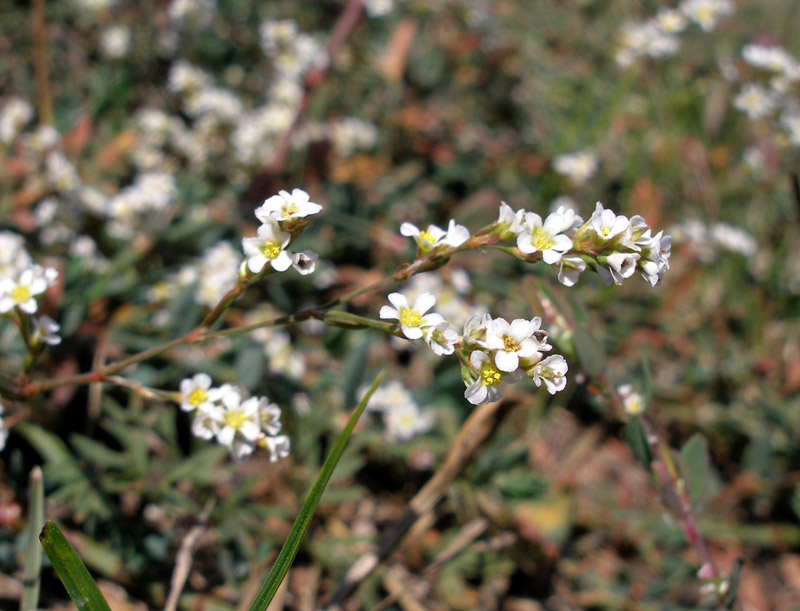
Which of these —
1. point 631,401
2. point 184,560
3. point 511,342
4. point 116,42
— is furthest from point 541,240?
point 116,42

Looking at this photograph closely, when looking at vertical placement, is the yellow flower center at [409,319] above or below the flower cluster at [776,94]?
above

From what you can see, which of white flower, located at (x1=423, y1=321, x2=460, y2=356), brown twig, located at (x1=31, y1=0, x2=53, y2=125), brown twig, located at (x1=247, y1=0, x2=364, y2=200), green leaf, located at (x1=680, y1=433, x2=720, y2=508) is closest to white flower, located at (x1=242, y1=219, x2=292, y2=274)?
white flower, located at (x1=423, y1=321, x2=460, y2=356)

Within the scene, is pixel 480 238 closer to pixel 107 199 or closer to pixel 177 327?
pixel 177 327

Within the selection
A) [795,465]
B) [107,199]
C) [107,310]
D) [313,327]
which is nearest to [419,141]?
[313,327]

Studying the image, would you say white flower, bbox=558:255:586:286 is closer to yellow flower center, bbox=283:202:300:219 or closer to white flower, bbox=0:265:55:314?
yellow flower center, bbox=283:202:300:219

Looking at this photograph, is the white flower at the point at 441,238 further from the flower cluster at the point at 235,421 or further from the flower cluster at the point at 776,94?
the flower cluster at the point at 776,94

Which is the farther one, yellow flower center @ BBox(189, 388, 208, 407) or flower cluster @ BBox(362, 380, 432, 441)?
flower cluster @ BBox(362, 380, 432, 441)

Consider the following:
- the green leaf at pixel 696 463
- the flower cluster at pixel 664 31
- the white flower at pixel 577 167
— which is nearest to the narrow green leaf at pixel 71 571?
the green leaf at pixel 696 463
